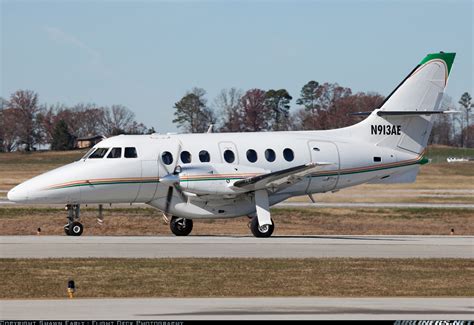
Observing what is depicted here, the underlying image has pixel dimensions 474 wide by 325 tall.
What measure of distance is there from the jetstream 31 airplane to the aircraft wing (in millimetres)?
33

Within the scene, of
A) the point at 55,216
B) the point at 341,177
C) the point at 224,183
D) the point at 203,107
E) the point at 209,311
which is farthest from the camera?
the point at 203,107

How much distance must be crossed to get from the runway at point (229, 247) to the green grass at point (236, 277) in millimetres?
1387

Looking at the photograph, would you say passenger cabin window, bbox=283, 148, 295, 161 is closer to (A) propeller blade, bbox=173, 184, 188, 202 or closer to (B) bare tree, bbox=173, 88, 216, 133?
(A) propeller blade, bbox=173, 184, 188, 202

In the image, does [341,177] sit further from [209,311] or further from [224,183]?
[209,311]

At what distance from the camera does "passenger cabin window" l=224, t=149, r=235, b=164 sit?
36.0 m

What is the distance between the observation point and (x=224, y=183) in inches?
1388

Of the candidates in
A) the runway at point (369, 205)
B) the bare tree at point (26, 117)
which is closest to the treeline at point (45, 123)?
the bare tree at point (26, 117)

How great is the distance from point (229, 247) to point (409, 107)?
35.5 ft

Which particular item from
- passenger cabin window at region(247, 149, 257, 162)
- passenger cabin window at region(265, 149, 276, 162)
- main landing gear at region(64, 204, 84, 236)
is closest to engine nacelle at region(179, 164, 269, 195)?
passenger cabin window at region(247, 149, 257, 162)

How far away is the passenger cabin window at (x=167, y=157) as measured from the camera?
35.6 metres

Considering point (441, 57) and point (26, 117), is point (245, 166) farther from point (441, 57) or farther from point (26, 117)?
point (26, 117)

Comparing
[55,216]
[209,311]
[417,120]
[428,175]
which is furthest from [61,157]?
[209,311]

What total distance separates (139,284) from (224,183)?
12540 millimetres

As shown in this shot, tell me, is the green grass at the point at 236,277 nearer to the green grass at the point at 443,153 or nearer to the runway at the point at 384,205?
the runway at the point at 384,205
